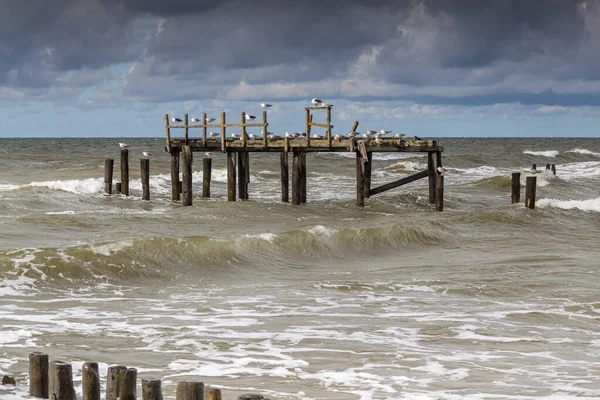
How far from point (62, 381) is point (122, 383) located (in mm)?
546

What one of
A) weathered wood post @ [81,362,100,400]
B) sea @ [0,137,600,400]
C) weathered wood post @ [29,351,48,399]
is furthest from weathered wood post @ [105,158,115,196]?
weathered wood post @ [81,362,100,400]

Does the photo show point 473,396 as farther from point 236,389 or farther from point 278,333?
point 278,333

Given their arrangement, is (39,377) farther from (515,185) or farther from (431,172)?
(515,185)

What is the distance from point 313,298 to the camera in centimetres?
1574

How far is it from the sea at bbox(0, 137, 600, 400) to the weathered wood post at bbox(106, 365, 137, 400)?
5.01 ft

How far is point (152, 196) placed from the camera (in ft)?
129

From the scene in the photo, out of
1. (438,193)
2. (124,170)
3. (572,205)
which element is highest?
(124,170)

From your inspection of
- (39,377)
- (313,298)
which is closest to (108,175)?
(313,298)

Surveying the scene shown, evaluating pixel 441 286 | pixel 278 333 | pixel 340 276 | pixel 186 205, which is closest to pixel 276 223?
pixel 186 205

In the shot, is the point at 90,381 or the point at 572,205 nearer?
the point at 90,381

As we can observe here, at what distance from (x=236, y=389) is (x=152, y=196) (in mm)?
29947

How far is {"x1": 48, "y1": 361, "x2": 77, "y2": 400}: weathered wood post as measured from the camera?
25.8ft

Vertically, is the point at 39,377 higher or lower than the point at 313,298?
higher

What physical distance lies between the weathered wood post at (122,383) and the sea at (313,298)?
1.53 m
